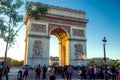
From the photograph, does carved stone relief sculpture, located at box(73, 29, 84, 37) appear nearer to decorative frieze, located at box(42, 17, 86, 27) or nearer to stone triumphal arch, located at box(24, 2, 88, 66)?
stone triumphal arch, located at box(24, 2, 88, 66)

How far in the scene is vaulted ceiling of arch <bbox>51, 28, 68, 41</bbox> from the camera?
106ft

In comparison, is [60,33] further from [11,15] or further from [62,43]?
[11,15]

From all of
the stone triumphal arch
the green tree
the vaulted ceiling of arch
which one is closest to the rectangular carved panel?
the stone triumphal arch

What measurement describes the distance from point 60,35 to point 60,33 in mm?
751

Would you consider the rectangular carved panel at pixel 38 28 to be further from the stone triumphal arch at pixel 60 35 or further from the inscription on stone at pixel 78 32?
the inscription on stone at pixel 78 32

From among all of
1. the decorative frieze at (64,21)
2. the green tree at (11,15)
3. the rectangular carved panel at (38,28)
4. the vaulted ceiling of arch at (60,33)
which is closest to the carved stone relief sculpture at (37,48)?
the rectangular carved panel at (38,28)

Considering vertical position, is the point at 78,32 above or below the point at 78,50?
above

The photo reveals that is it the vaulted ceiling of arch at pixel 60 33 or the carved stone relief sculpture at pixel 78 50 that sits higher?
the vaulted ceiling of arch at pixel 60 33

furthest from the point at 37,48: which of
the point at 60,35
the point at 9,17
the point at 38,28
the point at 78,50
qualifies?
the point at 9,17

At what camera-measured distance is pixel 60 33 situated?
33.9 m

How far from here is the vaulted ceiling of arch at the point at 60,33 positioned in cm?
3244

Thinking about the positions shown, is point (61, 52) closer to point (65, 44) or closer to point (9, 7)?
point (65, 44)

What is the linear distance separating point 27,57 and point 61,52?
8.86 meters

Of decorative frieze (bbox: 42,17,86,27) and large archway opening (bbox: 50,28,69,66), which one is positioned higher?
decorative frieze (bbox: 42,17,86,27)
